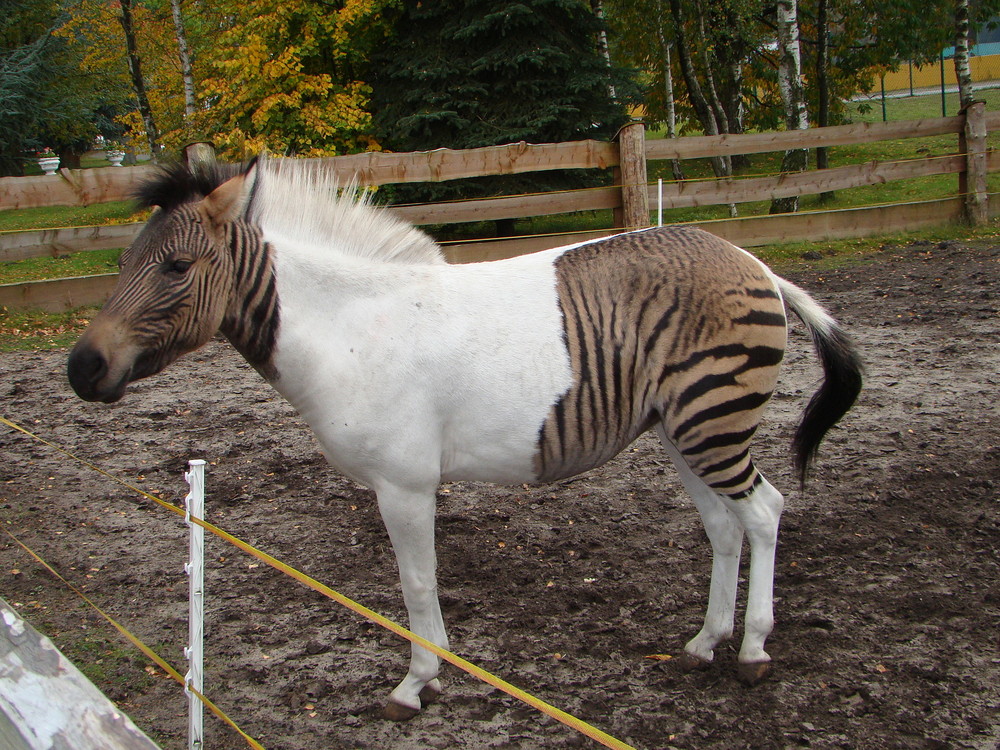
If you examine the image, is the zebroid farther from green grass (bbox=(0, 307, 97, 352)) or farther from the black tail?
green grass (bbox=(0, 307, 97, 352))

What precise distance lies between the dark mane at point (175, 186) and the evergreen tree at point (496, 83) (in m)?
9.43

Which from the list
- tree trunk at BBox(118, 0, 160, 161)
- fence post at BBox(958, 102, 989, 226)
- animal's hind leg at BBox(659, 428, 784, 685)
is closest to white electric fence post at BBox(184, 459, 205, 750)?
animal's hind leg at BBox(659, 428, 784, 685)

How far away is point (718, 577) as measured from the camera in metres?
3.26

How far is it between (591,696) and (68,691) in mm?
1886

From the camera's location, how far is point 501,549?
4.24 m

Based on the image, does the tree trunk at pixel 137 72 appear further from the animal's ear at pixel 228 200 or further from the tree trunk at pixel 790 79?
the animal's ear at pixel 228 200

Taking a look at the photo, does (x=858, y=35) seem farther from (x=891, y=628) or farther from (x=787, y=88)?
(x=891, y=628)

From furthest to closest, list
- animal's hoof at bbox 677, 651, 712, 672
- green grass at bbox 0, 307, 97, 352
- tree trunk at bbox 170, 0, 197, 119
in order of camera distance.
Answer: tree trunk at bbox 170, 0, 197, 119, green grass at bbox 0, 307, 97, 352, animal's hoof at bbox 677, 651, 712, 672

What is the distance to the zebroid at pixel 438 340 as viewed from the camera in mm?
2812

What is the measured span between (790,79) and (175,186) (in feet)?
42.9

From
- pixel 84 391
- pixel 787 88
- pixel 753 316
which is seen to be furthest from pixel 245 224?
pixel 787 88

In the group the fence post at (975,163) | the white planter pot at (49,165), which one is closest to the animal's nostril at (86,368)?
the fence post at (975,163)

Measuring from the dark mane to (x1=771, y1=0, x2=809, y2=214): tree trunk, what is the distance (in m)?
11.9

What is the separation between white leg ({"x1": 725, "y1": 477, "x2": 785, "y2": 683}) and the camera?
3.07m
